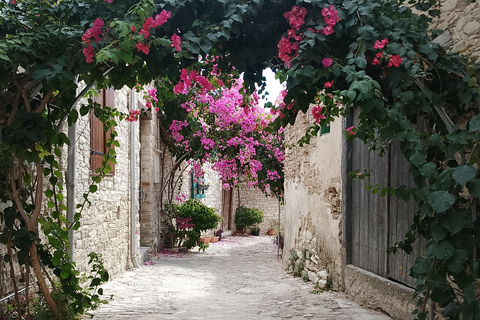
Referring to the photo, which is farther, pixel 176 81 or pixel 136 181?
pixel 136 181

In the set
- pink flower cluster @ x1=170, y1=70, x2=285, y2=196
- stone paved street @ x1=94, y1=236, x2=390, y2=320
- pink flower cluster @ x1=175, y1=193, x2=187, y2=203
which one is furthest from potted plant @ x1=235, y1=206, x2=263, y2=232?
stone paved street @ x1=94, y1=236, x2=390, y2=320

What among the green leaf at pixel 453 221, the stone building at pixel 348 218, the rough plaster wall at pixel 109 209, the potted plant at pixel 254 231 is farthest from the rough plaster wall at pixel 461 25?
the potted plant at pixel 254 231

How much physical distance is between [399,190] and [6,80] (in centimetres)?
243

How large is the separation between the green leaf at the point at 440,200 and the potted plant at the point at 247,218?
14740 mm

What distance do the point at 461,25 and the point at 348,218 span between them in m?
2.66

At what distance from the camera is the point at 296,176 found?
763 centimetres

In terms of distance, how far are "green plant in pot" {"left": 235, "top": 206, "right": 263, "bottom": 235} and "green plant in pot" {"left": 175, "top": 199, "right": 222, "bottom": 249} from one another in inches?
236

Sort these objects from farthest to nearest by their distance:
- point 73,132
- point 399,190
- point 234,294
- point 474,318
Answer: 1. point 234,294
2. point 73,132
3. point 399,190
4. point 474,318

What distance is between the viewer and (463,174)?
2201 mm

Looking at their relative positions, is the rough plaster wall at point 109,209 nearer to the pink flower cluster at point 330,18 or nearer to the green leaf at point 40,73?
the green leaf at point 40,73

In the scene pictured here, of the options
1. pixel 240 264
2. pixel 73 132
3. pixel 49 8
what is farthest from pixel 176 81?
pixel 240 264

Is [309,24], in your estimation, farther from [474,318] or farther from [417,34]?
[474,318]

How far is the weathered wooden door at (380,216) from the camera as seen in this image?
3.85m

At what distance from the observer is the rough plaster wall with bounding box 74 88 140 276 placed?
508 cm
